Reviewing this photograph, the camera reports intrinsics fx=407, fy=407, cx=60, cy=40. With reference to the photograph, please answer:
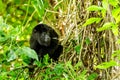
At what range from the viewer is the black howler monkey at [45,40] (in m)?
3.04

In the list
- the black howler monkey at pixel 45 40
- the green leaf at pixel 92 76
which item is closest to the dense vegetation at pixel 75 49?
the green leaf at pixel 92 76

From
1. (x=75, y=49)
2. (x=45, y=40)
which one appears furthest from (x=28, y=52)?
(x=45, y=40)

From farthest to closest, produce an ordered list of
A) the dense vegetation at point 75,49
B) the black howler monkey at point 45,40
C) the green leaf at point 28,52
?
the black howler monkey at point 45,40 < the dense vegetation at point 75,49 < the green leaf at point 28,52

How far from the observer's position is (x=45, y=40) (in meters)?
3.07

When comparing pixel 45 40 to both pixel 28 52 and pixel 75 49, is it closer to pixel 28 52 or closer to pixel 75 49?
pixel 75 49

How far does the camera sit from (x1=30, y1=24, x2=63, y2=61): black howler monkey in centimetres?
304

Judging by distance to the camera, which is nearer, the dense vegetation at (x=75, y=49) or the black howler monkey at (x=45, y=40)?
the dense vegetation at (x=75, y=49)

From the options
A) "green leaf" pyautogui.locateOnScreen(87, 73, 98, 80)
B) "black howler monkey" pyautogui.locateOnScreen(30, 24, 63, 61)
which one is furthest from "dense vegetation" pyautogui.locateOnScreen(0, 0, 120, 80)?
"black howler monkey" pyautogui.locateOnScreen(30, 24, 63, 61)

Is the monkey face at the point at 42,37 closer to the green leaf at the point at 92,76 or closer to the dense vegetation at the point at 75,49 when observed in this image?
the dense vegetation at the point at 75,49

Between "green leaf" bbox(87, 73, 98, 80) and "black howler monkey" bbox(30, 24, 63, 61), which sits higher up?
"black howler monkey" bbox(30, 24, 63, 61)

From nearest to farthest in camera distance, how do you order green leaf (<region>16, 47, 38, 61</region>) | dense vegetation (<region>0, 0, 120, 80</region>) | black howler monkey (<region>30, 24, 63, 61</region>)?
1. green leaf (<region>16, 47, 38, 61</region>)
2. dense vegetation (<region>0, 0, 120, 80</region>)
3. black howler monkey (<region>30, 24, 63, 61</region>)

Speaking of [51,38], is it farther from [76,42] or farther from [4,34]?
[4,34]

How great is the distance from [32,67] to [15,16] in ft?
10.1

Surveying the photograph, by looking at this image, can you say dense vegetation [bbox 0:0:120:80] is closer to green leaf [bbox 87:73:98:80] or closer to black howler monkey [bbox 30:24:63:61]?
green leaf [bbox 87:73:98:80]
